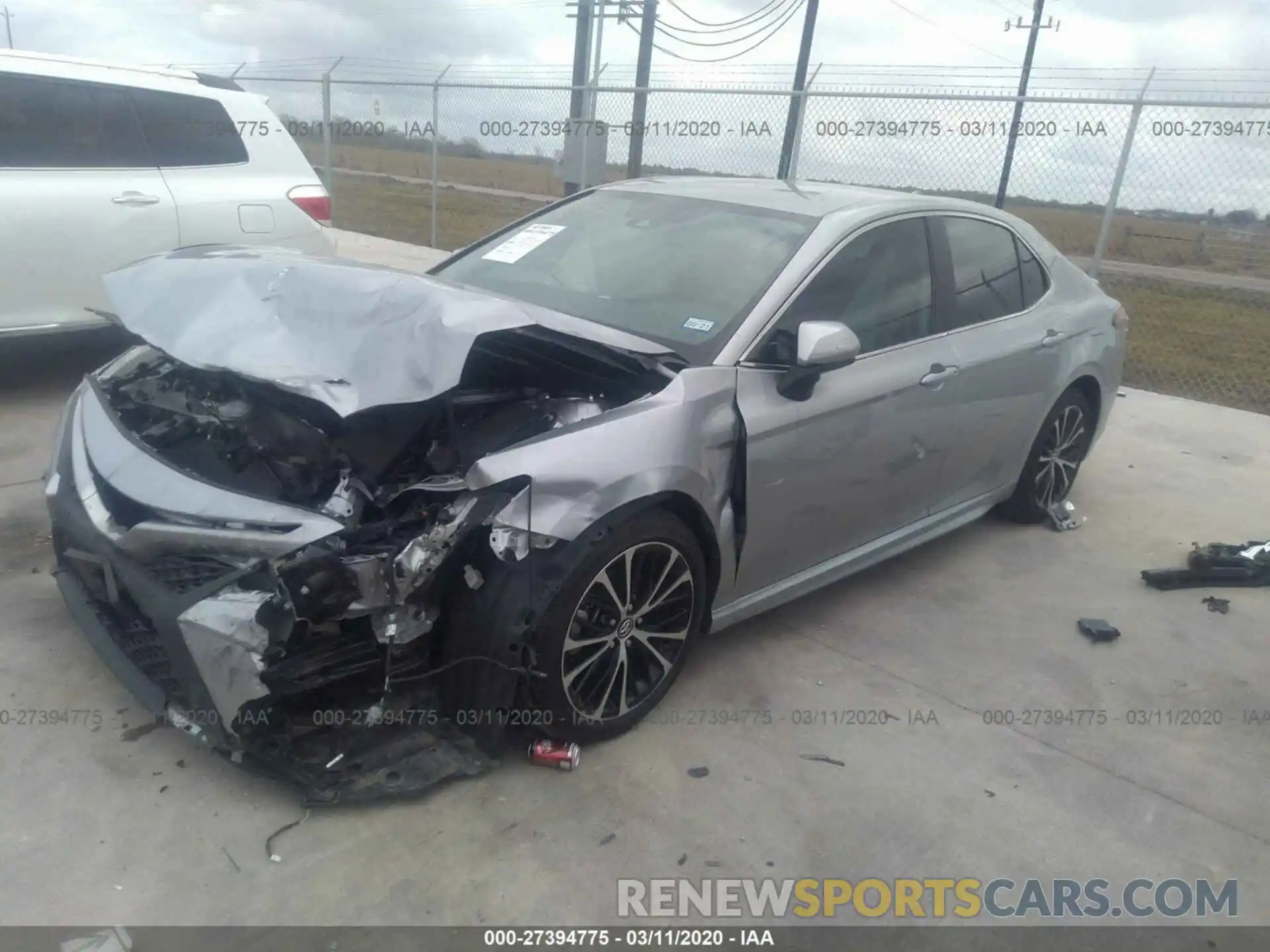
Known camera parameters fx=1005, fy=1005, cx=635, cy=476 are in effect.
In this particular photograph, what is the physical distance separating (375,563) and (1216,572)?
157 inches

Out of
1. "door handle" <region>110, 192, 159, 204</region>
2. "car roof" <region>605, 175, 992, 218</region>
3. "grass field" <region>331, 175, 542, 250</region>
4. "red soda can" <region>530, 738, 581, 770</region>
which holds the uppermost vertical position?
"car roof" <region>605, 175, 992, 218</region>

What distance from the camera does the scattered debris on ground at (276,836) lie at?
2.52 metres

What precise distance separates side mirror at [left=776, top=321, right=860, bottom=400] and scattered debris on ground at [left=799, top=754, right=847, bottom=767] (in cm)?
115

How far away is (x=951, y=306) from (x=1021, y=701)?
1.58m

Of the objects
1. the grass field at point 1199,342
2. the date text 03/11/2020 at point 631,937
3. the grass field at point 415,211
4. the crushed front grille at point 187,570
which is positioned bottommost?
the grass field at point 415,211

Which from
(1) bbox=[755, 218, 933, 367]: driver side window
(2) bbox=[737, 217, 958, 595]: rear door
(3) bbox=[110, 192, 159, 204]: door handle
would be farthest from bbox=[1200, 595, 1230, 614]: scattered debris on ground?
(3) bbox=[110, 192, 159, 204]: door handle

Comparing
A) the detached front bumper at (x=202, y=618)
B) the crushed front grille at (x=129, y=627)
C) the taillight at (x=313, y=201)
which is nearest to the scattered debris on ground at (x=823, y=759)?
the detached front bumper at (x=202, y=618)

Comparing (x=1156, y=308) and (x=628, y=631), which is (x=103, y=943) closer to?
(x=628, y=631)

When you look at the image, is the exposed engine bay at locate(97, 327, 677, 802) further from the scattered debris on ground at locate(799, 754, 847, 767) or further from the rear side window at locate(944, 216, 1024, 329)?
the rear side window at locate(944, 216, 1024, 329)

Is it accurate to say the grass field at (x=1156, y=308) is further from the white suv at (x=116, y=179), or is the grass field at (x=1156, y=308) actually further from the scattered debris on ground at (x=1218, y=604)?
the white suv at (x=116, y=179)

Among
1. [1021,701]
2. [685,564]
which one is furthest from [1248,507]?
[685,564]

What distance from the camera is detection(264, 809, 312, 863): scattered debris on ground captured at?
2516 millimetres

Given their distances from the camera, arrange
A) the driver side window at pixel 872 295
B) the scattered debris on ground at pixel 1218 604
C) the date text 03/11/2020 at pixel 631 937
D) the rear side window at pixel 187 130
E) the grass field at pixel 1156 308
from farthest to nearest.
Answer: the grass field at pixel 1156 308 → the rear side window at pixel 187 130 → the scattered debris on ground at pixel 1218 604 → the driver side window at pixel 872 295 → the date text 03/11/2020 at pixel 631 937

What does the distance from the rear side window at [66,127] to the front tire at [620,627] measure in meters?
4.50
